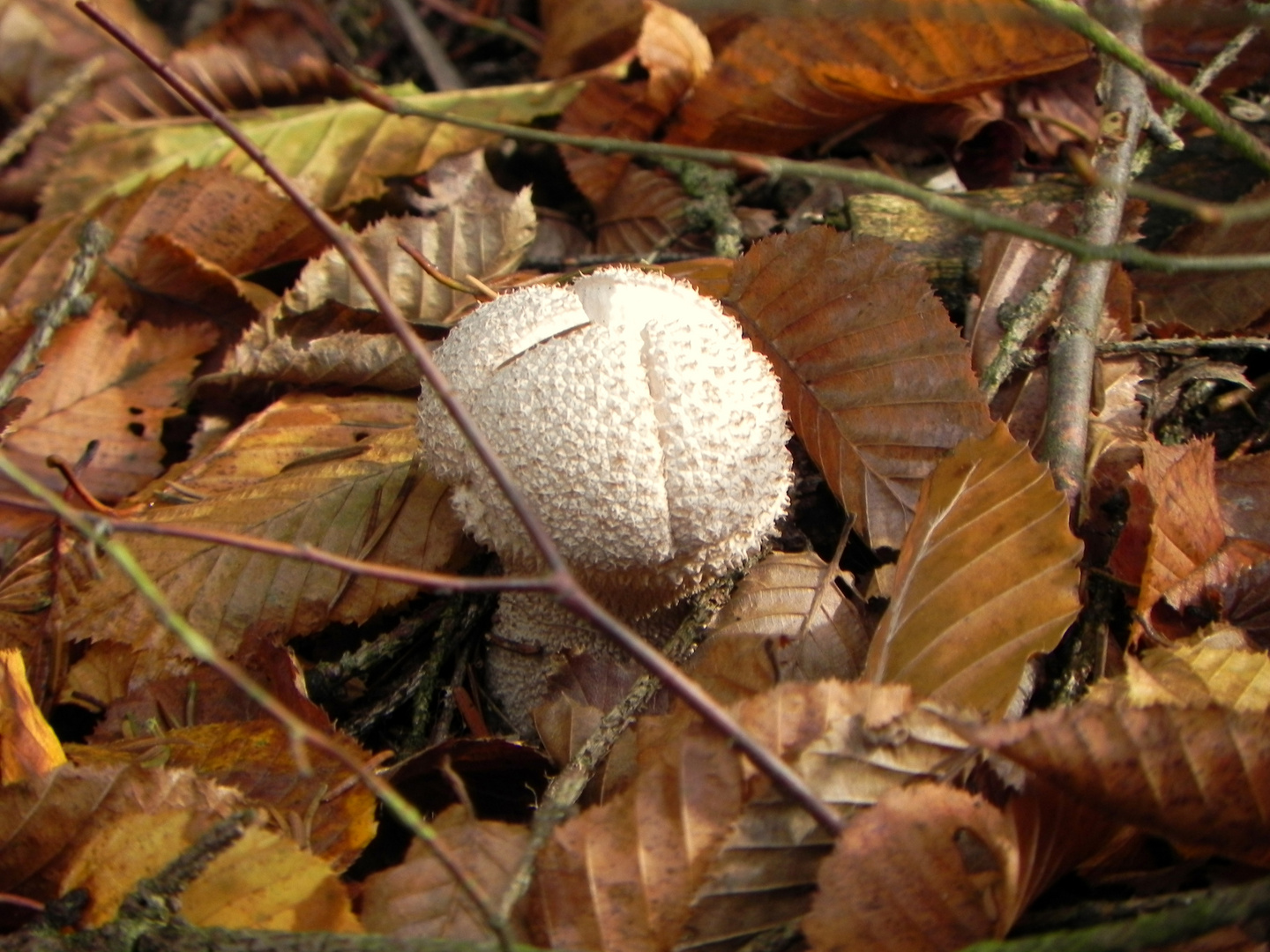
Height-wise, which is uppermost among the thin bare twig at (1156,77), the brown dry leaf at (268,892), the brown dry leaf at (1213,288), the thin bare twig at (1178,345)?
the thin bare twig at (1156,77)

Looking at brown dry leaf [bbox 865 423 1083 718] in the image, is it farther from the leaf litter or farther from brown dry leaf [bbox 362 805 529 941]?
brown dry leaf [bbox 362 805 529 941]

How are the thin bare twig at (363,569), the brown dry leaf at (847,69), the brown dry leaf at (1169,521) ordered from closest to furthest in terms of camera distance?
the thin bare twig at (363,569) → the brown dry leaf at (1169,521) → the brown dry leaf at (847,69)

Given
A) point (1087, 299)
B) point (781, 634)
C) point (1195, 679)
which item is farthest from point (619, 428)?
point (1087, 299)

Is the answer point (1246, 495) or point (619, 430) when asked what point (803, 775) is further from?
point (1246, 495)

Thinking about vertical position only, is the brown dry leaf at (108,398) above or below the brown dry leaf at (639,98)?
below

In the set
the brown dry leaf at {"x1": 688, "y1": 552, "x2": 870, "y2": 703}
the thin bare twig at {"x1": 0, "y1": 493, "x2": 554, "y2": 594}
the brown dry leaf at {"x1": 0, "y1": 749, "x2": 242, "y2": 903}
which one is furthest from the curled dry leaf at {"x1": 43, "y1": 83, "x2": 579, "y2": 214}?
the thin bare twig at {"x1": 0, "y1": 493, "x2": 554, "y2": 594}

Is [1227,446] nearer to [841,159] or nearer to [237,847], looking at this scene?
[841,159]

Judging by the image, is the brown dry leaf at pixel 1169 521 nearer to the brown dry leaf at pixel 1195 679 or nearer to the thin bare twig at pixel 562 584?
the brown dry leaf at pixel 1195 679

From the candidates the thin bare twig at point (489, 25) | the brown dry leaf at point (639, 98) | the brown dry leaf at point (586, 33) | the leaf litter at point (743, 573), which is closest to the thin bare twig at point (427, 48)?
the thin bare twig at point (489, 25)
